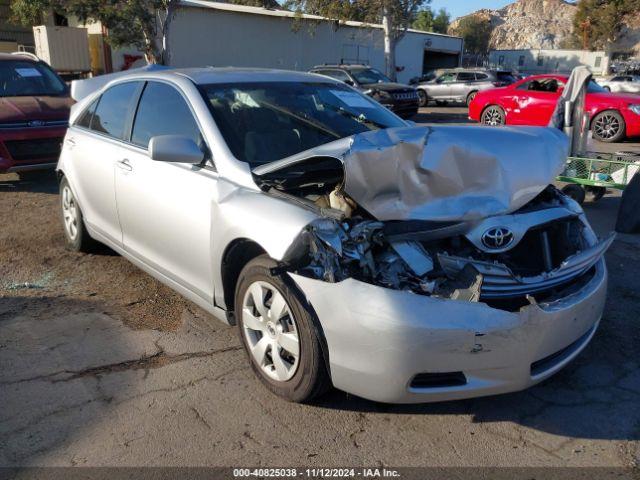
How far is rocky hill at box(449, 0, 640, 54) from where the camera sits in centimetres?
12925

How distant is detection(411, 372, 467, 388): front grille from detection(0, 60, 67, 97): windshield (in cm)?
842

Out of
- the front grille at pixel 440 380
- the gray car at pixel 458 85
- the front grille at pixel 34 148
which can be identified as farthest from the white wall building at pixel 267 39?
the front grille at pixel 440 380

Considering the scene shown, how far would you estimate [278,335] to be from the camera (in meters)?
2.98

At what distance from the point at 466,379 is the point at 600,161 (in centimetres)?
556

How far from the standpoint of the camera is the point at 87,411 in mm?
3068

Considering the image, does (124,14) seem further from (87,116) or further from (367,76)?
(87,116)

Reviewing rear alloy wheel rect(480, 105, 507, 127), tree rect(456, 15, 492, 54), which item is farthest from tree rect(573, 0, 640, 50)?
rear alloy wheel rect(480, 105, 507, 127)

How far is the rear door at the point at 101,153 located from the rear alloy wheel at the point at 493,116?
11.1 m

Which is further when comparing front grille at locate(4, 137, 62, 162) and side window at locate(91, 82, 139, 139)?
front grille at locate(4, 137, 62, 162)

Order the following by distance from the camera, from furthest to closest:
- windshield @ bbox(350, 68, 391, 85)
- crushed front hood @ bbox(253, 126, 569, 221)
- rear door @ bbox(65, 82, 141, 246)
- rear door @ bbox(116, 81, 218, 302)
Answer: windshield @ bbox(350, 68, 391, 85) < rear door @ bbox(65, 82, 141, 246) < rear door @ bbox(116, 81, 218, 302) < crushed front hood @ bbox(253, 126, 569, 221)

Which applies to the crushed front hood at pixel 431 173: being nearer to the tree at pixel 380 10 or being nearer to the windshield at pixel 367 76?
the windshield at pixel 367 76

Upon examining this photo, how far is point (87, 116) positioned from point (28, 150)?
10.9 ft

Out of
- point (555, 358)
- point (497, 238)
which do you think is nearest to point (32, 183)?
point (497, 238)

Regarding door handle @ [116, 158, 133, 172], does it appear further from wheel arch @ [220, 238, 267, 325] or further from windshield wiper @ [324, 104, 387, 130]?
windshield wiper @ [324, 104, 387, 130]
